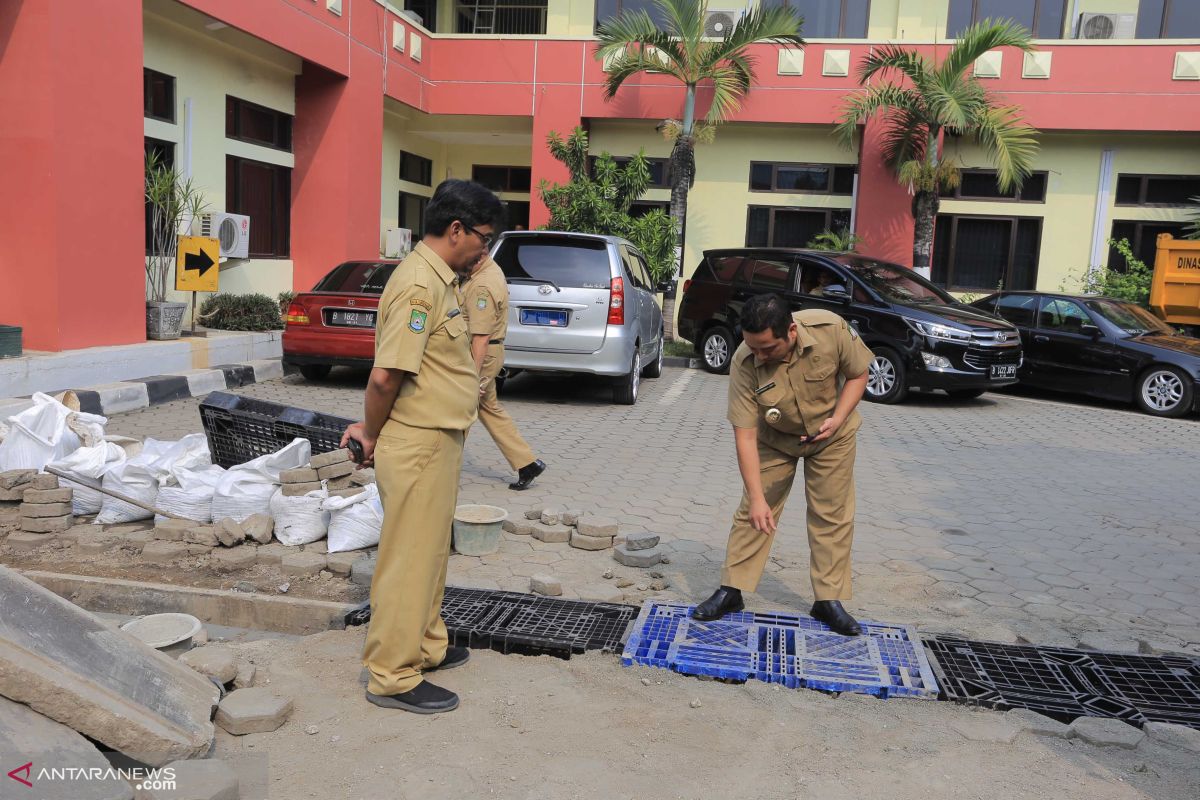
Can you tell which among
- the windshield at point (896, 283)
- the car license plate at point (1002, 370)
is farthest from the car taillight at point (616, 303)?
the car license plate at point (1002, 370)

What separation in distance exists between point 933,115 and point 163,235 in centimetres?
1184

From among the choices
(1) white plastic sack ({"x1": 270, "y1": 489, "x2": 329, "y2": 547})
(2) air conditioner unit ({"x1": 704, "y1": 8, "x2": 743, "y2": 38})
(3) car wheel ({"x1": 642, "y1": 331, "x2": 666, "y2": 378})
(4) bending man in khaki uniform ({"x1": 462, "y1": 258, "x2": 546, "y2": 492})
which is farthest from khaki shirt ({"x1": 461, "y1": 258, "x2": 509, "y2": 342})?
(2) air conditioner unit ({"x1": 704, "y1": 8, "x2": 743, "y2": 38})

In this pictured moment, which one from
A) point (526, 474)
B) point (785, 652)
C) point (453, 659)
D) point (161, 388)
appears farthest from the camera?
point (161, 388)

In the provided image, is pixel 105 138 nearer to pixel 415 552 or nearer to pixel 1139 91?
pixel 415 552

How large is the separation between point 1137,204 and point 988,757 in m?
17.2

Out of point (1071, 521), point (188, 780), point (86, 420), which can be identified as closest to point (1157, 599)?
point (1071, 521)

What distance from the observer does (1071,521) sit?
6.48 m

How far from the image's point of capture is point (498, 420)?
257 inches

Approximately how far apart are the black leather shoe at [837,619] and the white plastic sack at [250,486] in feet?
9.91

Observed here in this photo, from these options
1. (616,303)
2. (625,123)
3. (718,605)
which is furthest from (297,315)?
(625,123)

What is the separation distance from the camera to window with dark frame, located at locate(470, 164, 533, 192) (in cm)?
2094

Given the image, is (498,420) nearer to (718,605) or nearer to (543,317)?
(718,605)

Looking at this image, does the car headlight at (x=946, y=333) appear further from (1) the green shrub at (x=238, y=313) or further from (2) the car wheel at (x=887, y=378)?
(1) the green shrub at (x=238, y=313)

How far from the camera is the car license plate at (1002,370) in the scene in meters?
11.6
